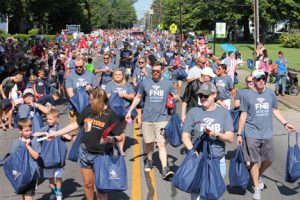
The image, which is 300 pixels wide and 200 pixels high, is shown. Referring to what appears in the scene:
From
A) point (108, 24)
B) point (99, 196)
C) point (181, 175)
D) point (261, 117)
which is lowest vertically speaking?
point (99, 196)

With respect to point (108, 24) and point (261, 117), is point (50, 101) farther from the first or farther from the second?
point (108, 24)

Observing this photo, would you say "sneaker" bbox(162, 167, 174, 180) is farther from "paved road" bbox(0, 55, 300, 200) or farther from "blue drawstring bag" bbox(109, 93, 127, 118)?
"blue drawstring bag" bbox(109, 93, 127, 118)

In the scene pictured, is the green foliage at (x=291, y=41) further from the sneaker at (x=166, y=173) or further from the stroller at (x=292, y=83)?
the sneaker at (x=166, y=173)

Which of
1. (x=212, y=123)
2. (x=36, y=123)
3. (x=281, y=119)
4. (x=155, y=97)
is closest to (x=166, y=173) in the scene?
(x=155, y=97)

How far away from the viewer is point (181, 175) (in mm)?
5156

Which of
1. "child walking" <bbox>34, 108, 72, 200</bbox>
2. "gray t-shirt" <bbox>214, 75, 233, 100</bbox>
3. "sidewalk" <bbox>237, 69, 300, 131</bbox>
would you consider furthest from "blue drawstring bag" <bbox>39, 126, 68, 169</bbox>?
"sidewalk" <bbox>237, 69, 300, 131</bbox>

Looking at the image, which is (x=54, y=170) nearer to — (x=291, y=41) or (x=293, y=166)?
(x=293, y=166)

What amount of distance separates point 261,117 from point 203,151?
1890mm

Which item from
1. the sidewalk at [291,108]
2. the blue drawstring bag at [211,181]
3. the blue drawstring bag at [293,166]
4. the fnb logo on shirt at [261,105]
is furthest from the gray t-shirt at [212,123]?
the sidewalk at [291,108]

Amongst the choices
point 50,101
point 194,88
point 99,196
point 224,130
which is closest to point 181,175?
point 224,130

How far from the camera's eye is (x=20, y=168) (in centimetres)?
571

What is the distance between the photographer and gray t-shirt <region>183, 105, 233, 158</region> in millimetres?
5395

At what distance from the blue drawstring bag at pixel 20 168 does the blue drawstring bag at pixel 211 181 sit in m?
2.06

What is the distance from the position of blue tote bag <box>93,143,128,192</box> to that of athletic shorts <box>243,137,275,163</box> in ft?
7.30
